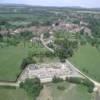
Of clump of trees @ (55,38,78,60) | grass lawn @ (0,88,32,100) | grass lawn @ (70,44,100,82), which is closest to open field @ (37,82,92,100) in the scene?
grass lawn @ (0,88,32,100)

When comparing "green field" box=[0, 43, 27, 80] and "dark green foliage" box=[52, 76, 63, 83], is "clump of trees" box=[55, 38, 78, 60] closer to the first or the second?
"green field" box=[0, 43, 27, 80]

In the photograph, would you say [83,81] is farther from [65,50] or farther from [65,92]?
[65,50]

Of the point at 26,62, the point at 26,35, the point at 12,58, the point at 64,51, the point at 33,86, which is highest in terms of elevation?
the point at 33,86

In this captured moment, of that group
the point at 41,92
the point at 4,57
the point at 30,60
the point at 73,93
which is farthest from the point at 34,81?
the point at 4,57

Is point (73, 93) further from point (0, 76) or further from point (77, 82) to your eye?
point (0, 76)

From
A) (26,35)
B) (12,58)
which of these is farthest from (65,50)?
(26,35)

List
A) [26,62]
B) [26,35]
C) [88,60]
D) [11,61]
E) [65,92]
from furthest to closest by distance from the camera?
[26,35] → [88,60] → [11,61] → [26,62] → [65,92]
